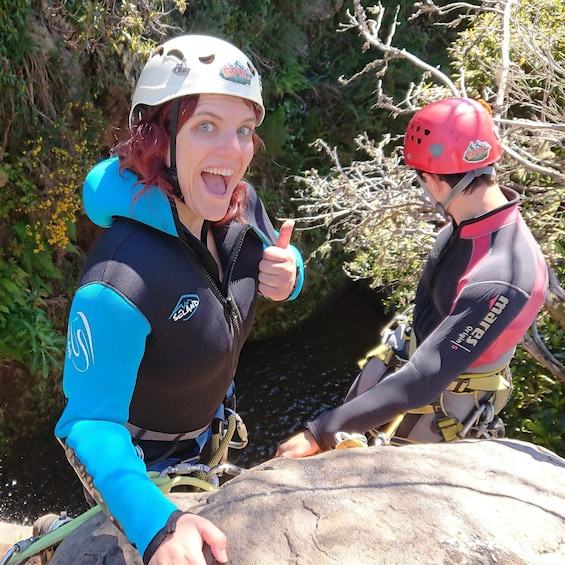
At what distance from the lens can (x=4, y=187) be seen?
5.47 meters

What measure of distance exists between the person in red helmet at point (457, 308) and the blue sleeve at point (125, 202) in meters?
0.92

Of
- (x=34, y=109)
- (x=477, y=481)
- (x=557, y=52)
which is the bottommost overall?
(x=34, y=109)

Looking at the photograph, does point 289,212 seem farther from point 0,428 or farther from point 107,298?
point 107,298

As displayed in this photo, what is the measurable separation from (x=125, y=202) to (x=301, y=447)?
1.11 m

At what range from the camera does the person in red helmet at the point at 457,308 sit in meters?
1.93

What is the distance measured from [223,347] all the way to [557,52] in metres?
4.56

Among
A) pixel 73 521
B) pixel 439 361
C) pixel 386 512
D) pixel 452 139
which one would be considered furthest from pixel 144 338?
pixel 452 139

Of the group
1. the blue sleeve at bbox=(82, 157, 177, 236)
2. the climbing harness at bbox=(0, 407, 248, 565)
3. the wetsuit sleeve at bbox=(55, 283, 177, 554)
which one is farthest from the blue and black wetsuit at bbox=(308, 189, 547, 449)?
the blue sleeve at bbox=(82, 157, 177, 236)

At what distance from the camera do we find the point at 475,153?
219cm

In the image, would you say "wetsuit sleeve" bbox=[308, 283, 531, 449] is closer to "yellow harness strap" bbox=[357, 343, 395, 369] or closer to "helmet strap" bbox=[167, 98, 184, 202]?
"yellow harness strap" bbox=[357, 343, 395, 369]

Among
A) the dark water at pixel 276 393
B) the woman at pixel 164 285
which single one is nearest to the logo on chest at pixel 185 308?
the woman at pixel 164 285

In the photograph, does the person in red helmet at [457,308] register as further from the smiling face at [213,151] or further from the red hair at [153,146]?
the red hair at [153,146]

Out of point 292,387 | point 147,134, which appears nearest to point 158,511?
point 147,134

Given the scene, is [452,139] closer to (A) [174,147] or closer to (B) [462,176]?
(B) [462,176]
